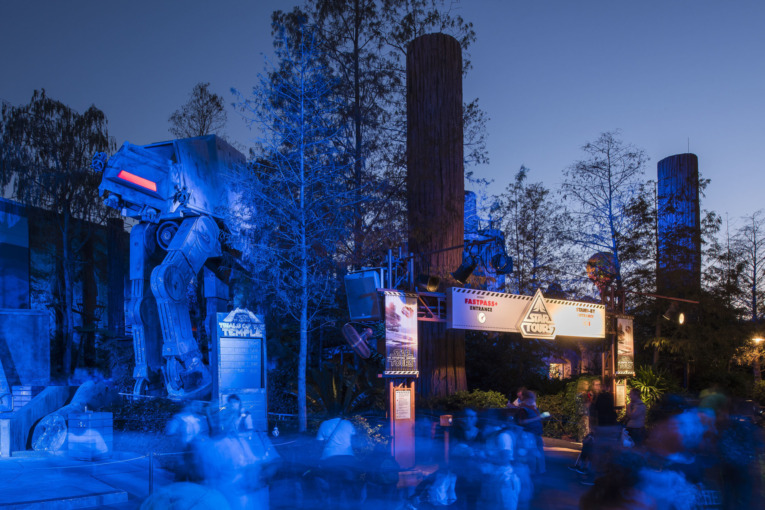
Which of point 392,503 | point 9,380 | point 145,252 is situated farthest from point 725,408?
point 9,380

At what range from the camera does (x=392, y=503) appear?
639 centimetres

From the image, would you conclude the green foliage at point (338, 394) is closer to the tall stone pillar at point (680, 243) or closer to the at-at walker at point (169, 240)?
the at-at walker at point (169, 240)

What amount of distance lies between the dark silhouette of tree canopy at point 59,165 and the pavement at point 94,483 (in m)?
15.1

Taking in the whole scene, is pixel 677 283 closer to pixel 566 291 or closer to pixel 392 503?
pixel 566 291

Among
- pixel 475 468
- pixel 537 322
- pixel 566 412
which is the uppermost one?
pixel 537 322

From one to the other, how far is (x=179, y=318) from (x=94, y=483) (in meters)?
6.61

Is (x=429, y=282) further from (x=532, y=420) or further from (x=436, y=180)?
(x=436, y=180)

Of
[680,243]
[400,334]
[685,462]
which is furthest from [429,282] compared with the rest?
[680,243]

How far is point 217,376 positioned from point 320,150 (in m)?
5.61

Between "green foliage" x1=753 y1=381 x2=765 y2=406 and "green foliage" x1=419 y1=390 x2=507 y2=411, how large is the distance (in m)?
10.7

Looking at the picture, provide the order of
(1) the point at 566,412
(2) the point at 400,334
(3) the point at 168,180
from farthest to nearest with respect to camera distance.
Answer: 1. (1) the point at 566,412
2. (3) the point at 168,180
3. (2) the point at 400,334

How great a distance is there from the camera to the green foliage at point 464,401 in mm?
13820

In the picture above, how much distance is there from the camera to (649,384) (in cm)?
1781

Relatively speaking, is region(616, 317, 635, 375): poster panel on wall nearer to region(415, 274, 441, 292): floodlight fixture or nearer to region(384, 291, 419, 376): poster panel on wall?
region(415, 274, 441, 292): floodlight fixture
